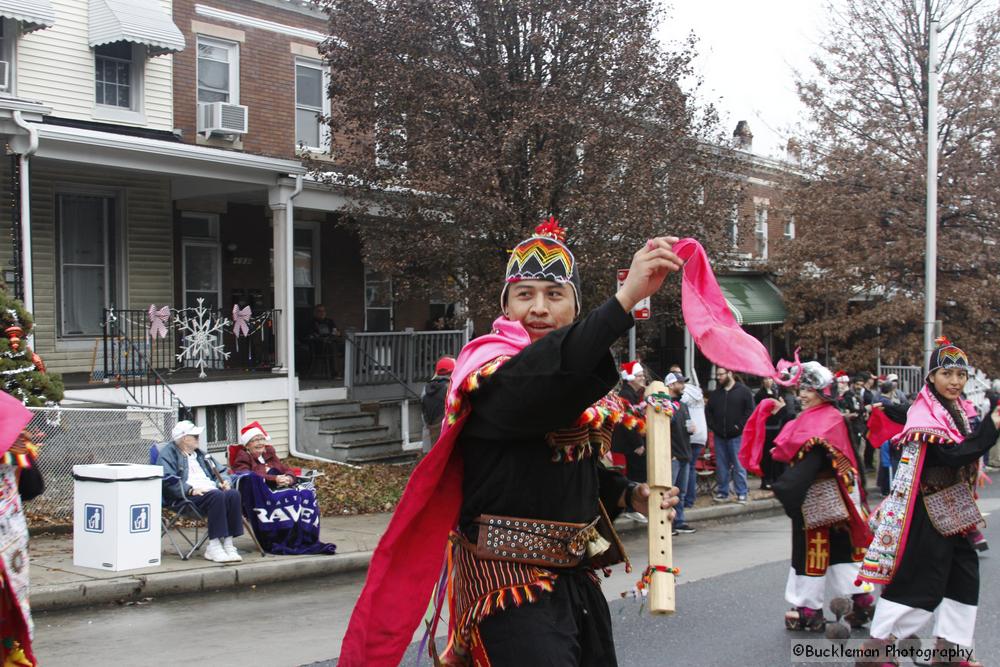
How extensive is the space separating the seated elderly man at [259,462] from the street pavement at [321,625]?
121 cm

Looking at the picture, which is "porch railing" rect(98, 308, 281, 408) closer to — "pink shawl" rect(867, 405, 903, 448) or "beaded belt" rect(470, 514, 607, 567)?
"pink shawl" rect(867, 405, 903, 448)

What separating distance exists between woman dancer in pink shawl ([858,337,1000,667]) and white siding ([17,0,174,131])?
13484 millimetres

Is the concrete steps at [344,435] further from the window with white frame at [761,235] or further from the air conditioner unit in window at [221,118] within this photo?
the window with white frame at [761,235]

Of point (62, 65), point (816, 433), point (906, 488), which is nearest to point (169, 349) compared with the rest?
point (62, 65)

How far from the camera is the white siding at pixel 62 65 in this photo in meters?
15.1

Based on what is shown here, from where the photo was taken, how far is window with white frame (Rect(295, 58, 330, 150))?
Result: 18.9m

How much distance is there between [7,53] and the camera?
14.9m

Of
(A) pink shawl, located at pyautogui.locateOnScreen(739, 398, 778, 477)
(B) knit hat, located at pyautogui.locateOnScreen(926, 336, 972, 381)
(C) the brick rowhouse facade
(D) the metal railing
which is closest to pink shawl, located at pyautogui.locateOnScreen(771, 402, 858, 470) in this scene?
(A) pink shawl, located at pyautogui.locateOnScreen(739, 398, 778, 477)

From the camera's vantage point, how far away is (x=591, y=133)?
1352 cm

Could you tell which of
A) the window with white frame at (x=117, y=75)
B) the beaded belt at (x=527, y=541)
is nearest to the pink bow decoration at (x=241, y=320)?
the window with white frame at (x=117, y=75)

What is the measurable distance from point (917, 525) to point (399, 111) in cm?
994

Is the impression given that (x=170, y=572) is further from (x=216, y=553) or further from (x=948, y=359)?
(x=948, y=359)

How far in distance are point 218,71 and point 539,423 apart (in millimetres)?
16127

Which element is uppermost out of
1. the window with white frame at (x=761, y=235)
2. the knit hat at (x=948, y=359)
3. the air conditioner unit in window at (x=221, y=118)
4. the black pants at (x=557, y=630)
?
the air conditioner unit in window at (x=221, y=118)
